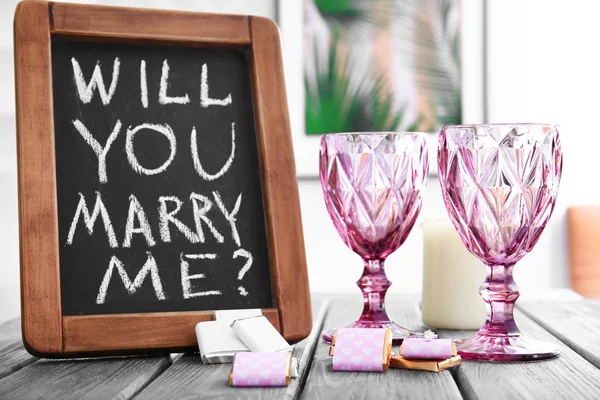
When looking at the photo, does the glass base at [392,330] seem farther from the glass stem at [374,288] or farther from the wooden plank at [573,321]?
the wooden plank at [573,321]

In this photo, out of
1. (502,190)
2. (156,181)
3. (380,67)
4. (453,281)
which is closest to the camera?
(502,190)

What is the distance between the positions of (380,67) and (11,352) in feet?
6.46

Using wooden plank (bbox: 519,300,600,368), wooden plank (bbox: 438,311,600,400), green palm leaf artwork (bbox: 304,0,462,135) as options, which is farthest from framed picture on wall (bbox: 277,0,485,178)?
wooden plank (bbox: 438,311,600,400)

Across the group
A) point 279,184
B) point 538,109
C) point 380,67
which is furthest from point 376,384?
point 538,109

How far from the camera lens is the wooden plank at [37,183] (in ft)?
2.42

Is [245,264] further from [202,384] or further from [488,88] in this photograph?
[488,88]

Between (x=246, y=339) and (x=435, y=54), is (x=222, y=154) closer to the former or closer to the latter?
(x=246, y=339)

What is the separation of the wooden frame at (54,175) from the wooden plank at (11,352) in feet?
0.09

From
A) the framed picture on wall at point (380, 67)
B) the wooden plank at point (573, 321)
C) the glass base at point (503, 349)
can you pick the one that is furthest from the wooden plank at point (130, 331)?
the framed picture on wall at point (380, 67)

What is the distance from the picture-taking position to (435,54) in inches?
102

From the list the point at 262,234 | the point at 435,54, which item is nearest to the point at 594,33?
the point at 435,54

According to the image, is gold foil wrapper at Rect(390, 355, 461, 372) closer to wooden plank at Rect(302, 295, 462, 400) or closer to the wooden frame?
wooden plank at Rect(302, 295, 462, 400)

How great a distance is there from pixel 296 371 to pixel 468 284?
0.36 metres

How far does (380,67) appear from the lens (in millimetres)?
2590
